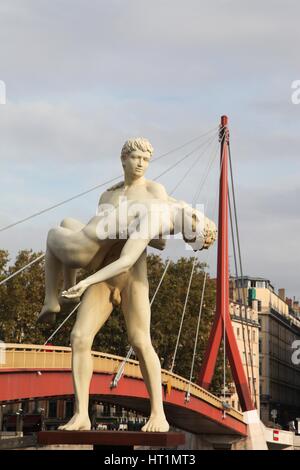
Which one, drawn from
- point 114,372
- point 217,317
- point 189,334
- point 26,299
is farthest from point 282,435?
point 114,372

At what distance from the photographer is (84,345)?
12398 mm

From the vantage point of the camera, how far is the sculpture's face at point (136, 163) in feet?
42.1

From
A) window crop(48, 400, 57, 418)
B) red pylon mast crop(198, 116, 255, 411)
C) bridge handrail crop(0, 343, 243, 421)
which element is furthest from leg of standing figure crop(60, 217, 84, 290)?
window crop(48, 400, 57, 418)

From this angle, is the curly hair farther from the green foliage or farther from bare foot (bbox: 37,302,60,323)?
the green foliage

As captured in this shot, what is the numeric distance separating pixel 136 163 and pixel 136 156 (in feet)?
0.31

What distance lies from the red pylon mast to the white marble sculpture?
38950 mm

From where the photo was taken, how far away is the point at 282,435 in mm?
63656

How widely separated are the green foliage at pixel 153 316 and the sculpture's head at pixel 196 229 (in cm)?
4515

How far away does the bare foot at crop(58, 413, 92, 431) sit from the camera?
39.9 ft

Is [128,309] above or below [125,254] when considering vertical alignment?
below

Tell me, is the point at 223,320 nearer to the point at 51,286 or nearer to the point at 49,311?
the point at 51,286

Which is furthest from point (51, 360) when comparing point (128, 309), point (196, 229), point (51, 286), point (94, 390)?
point (196, 229)
